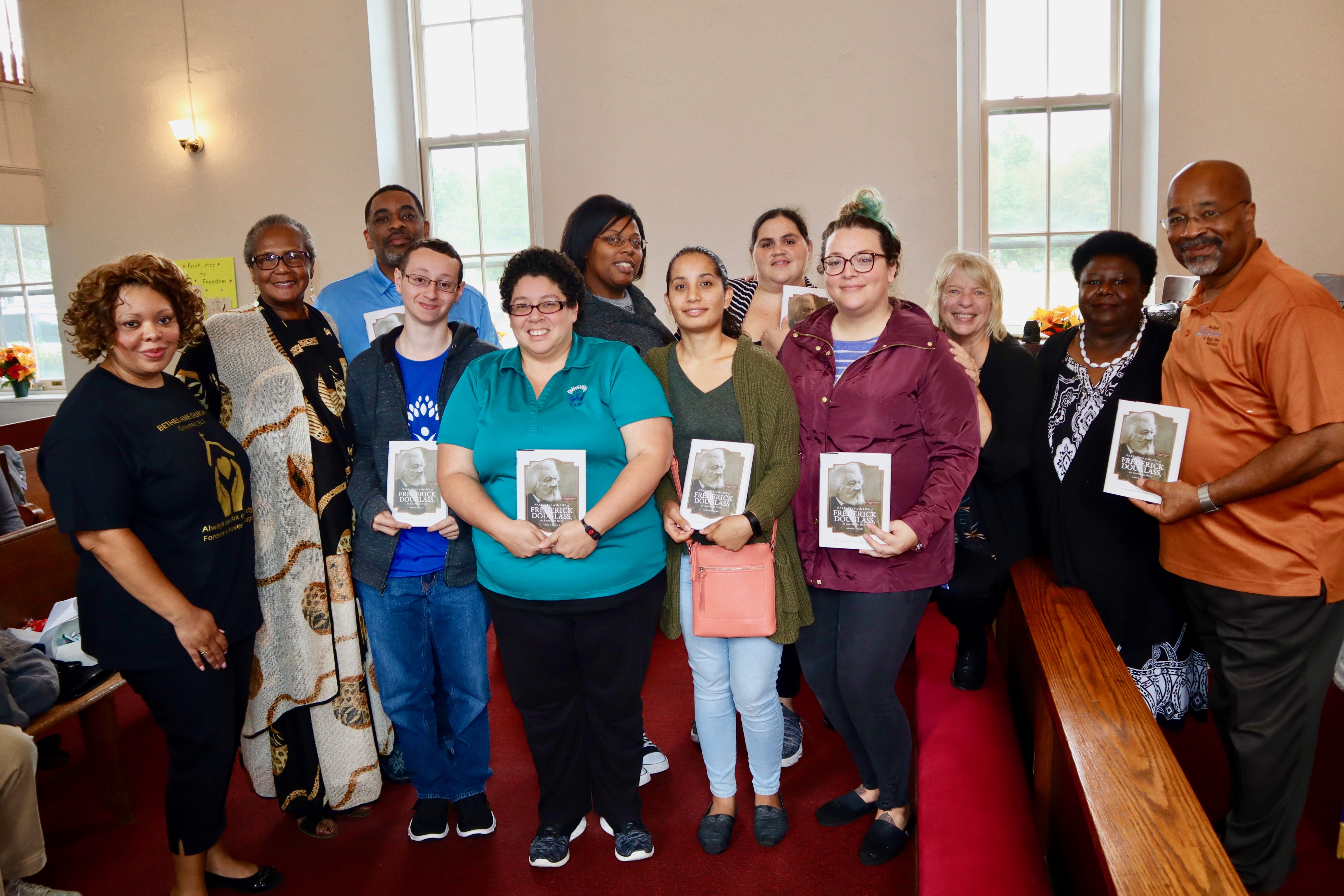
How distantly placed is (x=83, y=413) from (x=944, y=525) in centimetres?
208

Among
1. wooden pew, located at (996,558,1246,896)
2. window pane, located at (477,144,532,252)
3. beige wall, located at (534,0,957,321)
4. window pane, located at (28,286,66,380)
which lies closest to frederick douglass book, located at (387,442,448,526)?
wooden pew, located at (996,558,1246,896)

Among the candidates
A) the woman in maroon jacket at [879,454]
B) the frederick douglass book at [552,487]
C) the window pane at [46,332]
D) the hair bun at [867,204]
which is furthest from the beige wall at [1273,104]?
the window pane at [46,332]

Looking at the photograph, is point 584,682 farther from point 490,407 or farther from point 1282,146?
point 1282,146

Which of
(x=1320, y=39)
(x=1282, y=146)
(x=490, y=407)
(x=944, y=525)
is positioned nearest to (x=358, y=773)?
(x=490, y=407)

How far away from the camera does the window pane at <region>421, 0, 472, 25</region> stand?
20.4 feet

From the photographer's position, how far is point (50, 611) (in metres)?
3.24

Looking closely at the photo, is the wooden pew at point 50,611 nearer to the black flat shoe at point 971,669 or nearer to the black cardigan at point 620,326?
the black cardigan at point 620,326


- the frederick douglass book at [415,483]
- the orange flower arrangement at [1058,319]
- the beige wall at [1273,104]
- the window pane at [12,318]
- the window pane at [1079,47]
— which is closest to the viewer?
the frederick douglass book at [415,483]

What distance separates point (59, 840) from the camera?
8.57 feet

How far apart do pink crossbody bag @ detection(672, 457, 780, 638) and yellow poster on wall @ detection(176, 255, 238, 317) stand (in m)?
5.81

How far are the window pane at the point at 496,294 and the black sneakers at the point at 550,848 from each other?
170 inches

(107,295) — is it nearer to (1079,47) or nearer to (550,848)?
(550,848)

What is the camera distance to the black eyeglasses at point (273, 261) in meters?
Answer: 2.41

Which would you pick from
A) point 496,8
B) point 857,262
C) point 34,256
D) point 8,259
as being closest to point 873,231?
point 857,262
